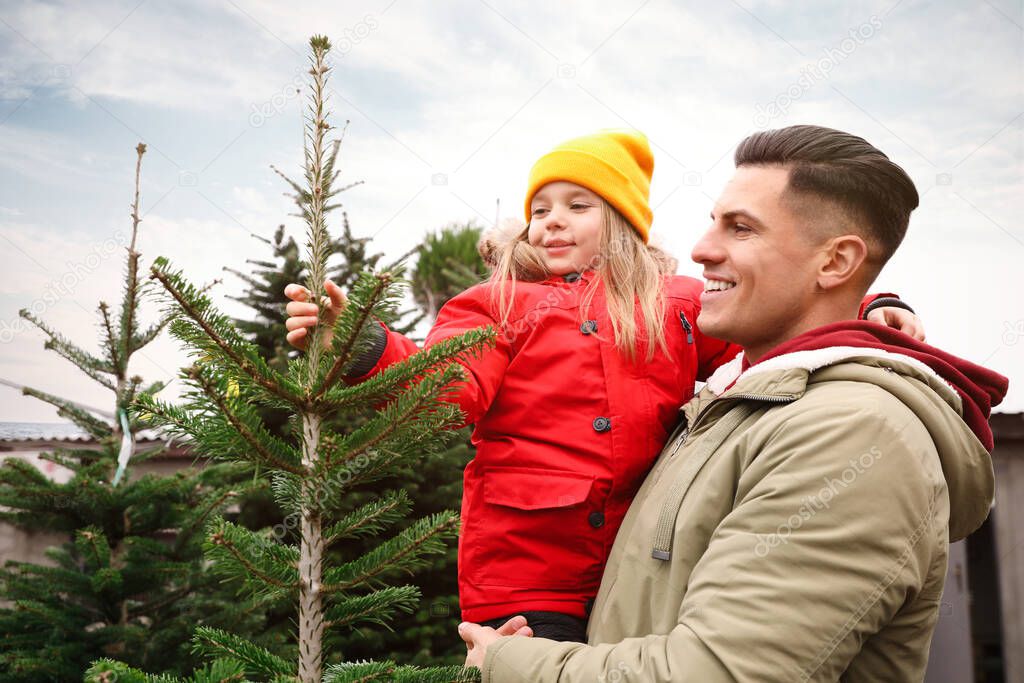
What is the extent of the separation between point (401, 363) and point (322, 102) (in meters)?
0.55

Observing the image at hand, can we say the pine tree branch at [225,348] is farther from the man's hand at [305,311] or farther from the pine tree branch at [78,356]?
the pine tree branch at [78,356]

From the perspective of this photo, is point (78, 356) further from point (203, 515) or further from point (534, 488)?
point (534, 488)

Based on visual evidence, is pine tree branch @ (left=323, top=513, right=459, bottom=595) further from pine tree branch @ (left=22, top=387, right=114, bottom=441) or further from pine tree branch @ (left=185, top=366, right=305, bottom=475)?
pine tree branch @ (left=22, top=387, right=114, bottom=441)

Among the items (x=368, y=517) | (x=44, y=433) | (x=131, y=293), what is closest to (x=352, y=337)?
(x=368, y=517)

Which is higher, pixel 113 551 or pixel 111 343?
pixel 111 343

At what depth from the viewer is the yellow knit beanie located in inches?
107

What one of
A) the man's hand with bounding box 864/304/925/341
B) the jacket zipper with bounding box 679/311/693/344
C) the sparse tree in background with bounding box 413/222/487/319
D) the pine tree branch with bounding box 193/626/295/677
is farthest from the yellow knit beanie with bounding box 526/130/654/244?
the sparse tree in background with bounding box 413/222/487/319

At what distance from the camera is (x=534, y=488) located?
7.15 feet

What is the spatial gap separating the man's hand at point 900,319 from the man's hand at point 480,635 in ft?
4.26

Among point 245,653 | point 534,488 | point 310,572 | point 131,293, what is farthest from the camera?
point 131,293

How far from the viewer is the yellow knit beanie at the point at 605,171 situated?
8.94ft

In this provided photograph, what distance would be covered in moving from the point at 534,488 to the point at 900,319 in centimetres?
117

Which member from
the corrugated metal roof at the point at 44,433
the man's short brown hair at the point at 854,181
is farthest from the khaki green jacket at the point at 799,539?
the corrugated metal roof at the point at 44,433

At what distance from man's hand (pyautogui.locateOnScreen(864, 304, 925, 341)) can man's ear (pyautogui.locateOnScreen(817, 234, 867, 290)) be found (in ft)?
0.92
